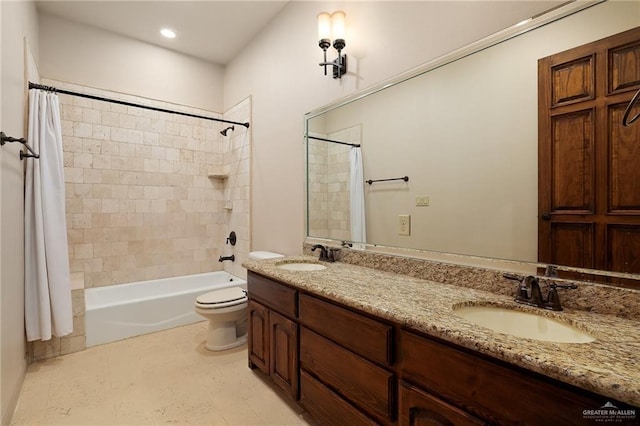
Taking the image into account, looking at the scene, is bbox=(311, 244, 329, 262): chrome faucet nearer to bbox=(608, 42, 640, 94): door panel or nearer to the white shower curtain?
bbox=(608, 42, 640, 94): door panel

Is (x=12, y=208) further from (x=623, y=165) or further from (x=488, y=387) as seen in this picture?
(x=623, y=165)

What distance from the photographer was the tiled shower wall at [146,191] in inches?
116

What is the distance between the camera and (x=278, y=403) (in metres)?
1.81

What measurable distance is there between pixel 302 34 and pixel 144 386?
112 inches

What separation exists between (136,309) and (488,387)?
9.49ft

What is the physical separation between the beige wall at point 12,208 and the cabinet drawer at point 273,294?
1.29 m

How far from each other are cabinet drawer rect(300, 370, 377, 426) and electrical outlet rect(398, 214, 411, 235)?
0.92 m

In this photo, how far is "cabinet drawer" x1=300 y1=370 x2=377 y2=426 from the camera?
1.28 meters

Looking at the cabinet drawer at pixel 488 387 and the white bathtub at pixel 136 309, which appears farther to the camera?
the white bathtub at pixel 136 309

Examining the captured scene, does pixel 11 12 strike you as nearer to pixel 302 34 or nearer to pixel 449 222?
pixel 302 34

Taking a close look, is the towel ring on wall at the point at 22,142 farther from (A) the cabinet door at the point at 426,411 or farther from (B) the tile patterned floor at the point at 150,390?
(A) the cabinet door at the point at 426,411

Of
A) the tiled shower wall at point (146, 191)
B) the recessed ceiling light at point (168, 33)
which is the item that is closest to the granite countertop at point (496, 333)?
the tiled shower wall at point (146, 191)

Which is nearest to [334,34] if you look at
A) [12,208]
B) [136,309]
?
[12,208]

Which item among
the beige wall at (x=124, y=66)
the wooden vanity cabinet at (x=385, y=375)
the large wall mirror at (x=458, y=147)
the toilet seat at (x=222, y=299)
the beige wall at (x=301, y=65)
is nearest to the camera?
the wooden vanity cabinet at (x=385, y=375)
